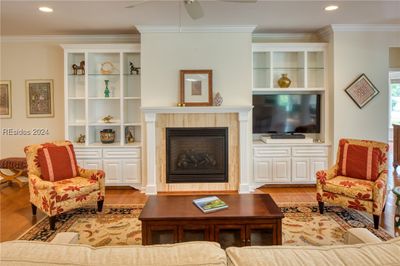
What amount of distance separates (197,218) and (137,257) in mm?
1735

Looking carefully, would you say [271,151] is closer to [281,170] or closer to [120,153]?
[281,170]

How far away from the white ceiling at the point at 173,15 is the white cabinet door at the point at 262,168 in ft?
7.21

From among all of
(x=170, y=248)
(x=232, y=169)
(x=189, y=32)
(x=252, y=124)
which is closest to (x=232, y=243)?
(x=170, y=248)

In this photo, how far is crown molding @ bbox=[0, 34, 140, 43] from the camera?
520 cm

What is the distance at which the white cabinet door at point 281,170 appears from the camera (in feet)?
16.3

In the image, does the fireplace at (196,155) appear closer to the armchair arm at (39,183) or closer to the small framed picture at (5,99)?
the armchair arm at (39,183)

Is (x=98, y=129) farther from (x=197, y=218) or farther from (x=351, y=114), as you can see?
(x=351, y=114)

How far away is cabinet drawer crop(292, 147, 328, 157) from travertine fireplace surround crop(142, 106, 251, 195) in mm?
862

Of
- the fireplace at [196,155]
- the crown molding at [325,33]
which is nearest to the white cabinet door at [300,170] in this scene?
the fireplace at [196,155]

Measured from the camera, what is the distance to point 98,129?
17.4 ft

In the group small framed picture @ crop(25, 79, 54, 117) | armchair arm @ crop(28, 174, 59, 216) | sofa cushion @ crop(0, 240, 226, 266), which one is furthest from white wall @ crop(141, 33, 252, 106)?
sofa cushion @ crop(0, 240, 226, 266)

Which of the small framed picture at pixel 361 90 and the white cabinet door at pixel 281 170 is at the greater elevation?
the small framed picture at pixel 361 90

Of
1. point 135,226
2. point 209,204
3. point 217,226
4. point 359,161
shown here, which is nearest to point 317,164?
point 359,161

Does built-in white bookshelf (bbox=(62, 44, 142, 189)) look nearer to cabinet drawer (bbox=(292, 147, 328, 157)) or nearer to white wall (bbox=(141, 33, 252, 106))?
white wall (bbox=(141, 33, 252, 106))
